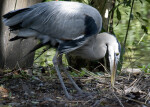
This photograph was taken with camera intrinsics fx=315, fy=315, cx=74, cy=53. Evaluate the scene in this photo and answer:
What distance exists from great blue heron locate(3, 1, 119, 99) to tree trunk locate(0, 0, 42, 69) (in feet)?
1.39

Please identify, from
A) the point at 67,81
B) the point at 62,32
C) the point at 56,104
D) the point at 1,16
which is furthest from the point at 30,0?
the point at 56,104

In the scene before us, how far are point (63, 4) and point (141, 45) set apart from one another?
5492mm

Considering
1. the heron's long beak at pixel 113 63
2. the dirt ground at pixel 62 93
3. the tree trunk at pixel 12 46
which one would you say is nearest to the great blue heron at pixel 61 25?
the heron's long beak at pixel 113 63

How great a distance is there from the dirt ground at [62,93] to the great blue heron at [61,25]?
0.25 metres

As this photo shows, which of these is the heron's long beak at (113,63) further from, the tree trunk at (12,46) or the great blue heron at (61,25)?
the tree trunk at (12,46)

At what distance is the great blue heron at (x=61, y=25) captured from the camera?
517 centimetres

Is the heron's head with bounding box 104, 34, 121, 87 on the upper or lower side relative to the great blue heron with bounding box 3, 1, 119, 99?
lower

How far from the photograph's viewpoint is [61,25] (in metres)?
5.25

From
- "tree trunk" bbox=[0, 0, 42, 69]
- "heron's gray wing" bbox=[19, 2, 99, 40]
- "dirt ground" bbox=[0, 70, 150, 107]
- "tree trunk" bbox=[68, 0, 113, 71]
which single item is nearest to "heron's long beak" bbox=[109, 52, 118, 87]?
"dirt ground" bbox=[0, 70, 150, 107]

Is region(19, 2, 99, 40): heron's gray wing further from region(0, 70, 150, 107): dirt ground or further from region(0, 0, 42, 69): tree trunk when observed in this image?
region(0, 70, 150, 107): dirt ground

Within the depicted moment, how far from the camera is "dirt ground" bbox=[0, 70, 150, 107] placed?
4.55m

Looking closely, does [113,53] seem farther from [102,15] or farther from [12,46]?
[12,46]

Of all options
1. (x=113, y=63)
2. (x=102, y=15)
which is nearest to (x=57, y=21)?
(x=113, y=63)

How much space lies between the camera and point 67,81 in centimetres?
600
